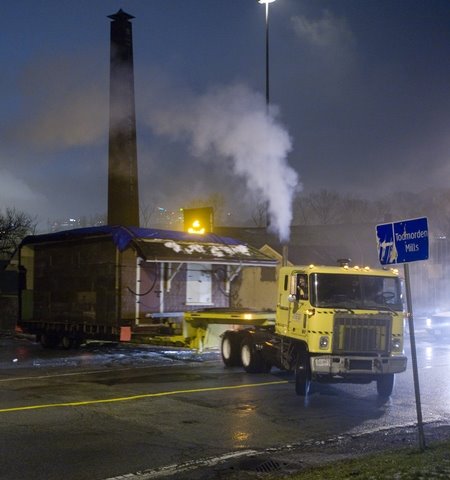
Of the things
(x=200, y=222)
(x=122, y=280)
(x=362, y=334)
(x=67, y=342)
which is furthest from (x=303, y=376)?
(x=67, y=342)

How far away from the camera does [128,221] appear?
32.1 metres

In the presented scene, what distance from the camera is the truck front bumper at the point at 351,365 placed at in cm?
1198

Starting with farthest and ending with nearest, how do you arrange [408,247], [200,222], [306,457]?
[200,222]
[306,457]
[408,247]

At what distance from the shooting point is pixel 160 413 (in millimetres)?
10500

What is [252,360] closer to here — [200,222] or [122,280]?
[122,280]

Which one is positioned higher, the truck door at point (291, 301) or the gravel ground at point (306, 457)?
the truck door at point (291, 301)

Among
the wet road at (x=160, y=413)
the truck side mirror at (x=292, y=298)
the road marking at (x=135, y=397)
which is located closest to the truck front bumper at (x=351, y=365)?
the wet road at (x=160, y=413)

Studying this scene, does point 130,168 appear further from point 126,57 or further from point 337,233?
point 337,233

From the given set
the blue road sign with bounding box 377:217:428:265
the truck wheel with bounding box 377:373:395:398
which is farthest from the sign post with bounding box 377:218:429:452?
the truck wheel with bounding box 377:373:395:398

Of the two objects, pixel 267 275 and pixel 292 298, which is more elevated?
pixel 267 275

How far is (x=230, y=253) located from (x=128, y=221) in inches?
472

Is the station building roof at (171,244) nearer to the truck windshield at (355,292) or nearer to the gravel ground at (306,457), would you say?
the truck windshield at (355,292)

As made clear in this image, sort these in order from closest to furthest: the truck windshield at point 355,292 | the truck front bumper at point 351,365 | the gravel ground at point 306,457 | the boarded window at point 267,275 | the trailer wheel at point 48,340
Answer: the gravel ground at point 306,457
the truck front bumper at point 351,365
the truck windshield at point 355,292
the trailer wheel at point 48,340
the boarded window at point 267,275

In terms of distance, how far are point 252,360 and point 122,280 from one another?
5.49 metres
